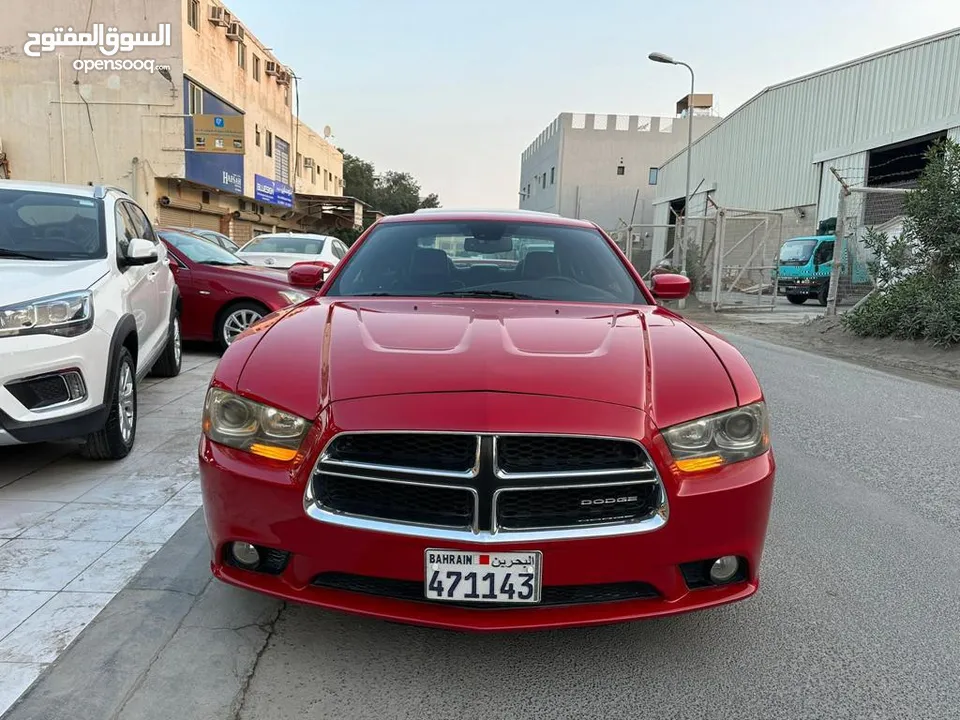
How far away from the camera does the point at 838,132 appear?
25.3 metres

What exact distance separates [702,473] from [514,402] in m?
0.63

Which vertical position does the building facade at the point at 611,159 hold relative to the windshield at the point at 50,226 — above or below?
above

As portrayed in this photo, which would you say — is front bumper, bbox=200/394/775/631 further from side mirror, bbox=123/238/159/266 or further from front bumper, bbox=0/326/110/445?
side mirror, bbox=123/238/159/266

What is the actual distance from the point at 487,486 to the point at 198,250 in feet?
24.7

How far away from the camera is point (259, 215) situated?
3184cm

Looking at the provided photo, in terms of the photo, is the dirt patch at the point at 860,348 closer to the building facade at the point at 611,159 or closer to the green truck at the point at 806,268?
the green truck at the point at 806,268

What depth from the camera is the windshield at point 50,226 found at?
4.33m

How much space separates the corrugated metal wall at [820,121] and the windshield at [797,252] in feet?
14.6

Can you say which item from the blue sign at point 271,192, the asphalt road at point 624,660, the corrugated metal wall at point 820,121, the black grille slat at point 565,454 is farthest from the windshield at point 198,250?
the blue sign at point 271,192

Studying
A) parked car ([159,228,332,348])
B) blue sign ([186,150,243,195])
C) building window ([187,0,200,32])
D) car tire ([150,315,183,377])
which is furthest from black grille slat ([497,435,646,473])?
building window ([187,0,200,32])

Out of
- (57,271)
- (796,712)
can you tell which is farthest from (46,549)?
(796,712)

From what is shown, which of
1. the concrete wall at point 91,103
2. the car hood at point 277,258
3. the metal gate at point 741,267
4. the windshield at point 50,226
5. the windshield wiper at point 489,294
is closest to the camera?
the windshield wiper at point 489,294

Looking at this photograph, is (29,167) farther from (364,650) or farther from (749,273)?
(364,650)

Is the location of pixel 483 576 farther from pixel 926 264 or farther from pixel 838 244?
pixel 838 244
